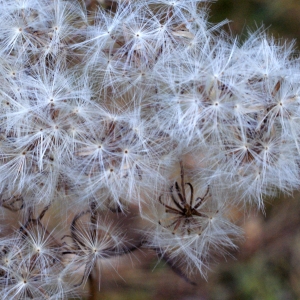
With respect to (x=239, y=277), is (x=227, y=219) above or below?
above

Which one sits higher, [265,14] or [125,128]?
[265,14]

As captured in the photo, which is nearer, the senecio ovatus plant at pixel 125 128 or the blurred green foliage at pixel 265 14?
the senecio ovatus plant at pixel 125 128

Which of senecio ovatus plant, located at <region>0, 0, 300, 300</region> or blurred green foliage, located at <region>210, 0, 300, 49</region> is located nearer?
senecio ovatus plant, located at <region>0, 0, 300, 300</region>

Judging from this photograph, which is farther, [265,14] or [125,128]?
[265,14]

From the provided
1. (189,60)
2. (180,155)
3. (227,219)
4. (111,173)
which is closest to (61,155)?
(111,173)

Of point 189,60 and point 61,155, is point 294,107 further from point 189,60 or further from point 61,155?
point 61,155

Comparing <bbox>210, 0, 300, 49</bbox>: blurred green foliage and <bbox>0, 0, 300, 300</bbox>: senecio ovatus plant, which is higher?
<bbox>210, 0, 300, 49</bbox>: blurred green foliage

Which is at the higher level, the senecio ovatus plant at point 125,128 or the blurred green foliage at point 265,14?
the blurred green foliage at point 265,14

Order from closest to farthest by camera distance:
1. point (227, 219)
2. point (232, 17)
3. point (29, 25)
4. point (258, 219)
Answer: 1. point (29, 25)
2. point (227, 219)
3. point (232, 17)
4. point (258, 219)
